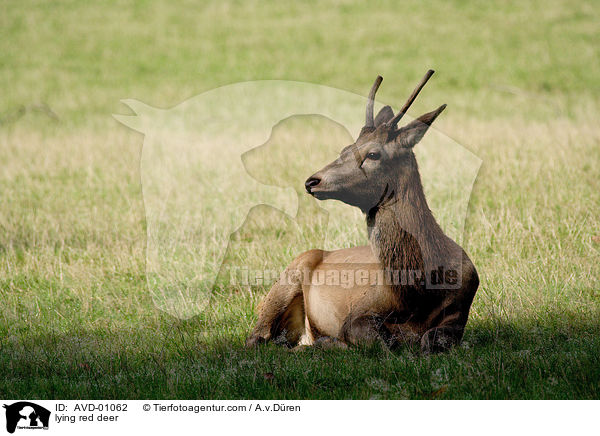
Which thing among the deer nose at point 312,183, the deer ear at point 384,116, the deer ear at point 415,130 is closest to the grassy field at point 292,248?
the deer nose at point 312,183

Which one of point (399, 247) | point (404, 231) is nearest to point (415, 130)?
point (404, 231)

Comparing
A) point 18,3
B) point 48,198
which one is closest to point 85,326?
point 48,198

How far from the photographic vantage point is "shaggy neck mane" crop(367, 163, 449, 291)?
18.2 feet

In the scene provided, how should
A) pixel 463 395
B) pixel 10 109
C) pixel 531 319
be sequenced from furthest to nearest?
pixel 10 109 → pixel 531 319 → pixel 463 395

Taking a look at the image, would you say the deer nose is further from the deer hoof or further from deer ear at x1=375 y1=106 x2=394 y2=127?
the deer hoof

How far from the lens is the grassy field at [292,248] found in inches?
219

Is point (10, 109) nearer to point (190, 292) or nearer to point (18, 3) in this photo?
point (18, 3)

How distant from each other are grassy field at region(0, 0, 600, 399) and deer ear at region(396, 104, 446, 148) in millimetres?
1534

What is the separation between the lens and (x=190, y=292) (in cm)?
812

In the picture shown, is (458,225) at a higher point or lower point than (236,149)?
lower

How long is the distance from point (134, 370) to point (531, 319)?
3.34 metres
